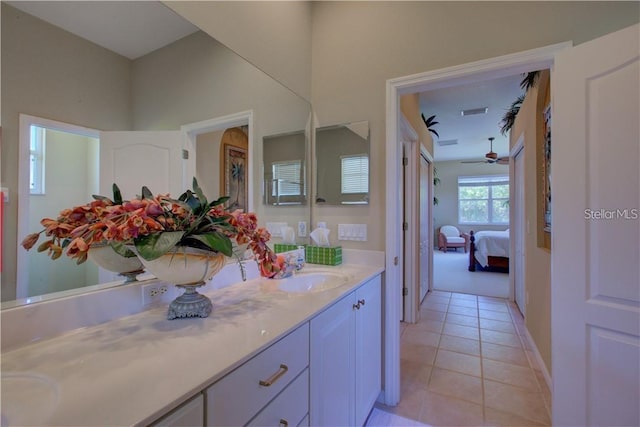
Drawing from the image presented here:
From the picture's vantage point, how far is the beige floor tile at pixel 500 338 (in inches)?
104

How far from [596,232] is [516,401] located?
4.22 feet

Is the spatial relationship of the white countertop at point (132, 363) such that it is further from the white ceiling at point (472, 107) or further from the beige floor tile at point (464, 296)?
the beige floor tile at point (464, 296)

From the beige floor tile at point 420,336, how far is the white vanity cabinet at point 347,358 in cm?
104

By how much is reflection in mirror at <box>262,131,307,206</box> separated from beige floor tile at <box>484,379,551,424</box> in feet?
6.12

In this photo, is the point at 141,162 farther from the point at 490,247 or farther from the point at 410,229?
the point at 490,247

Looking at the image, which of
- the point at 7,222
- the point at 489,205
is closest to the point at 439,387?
the point at 7,222

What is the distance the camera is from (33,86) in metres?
0.79

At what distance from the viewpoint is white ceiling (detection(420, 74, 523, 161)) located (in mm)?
3467

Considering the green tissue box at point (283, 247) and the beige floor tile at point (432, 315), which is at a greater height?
the green tissue box at point (283, 247)

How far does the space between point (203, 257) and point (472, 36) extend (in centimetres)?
184

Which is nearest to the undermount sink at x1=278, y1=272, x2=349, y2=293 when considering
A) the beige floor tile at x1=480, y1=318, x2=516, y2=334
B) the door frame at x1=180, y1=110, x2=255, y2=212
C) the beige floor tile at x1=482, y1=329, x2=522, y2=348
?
the door frame at x1=180, y1=110, x2=255, y2=212

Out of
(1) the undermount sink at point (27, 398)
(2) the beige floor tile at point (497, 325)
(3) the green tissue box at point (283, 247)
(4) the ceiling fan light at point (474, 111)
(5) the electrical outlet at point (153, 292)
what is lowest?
(2) the beige floor tile at point (497, 325)

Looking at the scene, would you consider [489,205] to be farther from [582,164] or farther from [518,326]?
[582,164]

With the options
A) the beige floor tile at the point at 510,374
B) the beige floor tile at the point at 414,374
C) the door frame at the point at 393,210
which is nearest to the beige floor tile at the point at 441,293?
the beige floor tile at the point at 510,374
